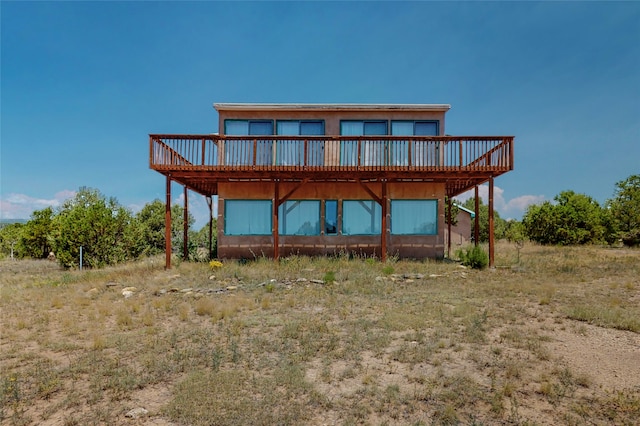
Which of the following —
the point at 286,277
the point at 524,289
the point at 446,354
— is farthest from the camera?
the point at 286,277

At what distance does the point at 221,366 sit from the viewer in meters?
5.43

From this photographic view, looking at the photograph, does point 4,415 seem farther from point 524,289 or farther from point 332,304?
point 524,289

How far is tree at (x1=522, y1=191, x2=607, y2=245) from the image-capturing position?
2638cm

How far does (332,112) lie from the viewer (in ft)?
52.8

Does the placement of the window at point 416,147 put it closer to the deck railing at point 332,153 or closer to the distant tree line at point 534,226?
the deck railing at point 332,153

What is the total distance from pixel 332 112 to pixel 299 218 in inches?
208

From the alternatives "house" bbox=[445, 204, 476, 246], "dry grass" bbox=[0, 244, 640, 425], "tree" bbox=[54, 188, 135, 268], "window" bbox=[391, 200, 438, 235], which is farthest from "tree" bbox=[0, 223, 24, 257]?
"house" bbox=[445, 204, 476, 246]

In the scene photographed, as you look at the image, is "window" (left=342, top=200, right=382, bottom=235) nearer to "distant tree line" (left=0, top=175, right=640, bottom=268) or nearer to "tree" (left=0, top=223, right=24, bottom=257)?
"distant tree line" (left=0, top=175, right=640, bottom=268)

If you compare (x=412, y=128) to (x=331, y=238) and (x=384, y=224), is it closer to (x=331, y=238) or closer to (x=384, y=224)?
(x=384, y=224)

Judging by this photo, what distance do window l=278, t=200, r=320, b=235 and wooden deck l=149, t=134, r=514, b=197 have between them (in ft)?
4.83

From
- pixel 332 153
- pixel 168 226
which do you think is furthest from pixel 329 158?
pixel 168 226

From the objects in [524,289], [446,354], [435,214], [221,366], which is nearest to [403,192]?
[435,214]

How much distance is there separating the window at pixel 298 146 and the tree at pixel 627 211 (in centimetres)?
2589

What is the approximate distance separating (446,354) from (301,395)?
2701 mm
